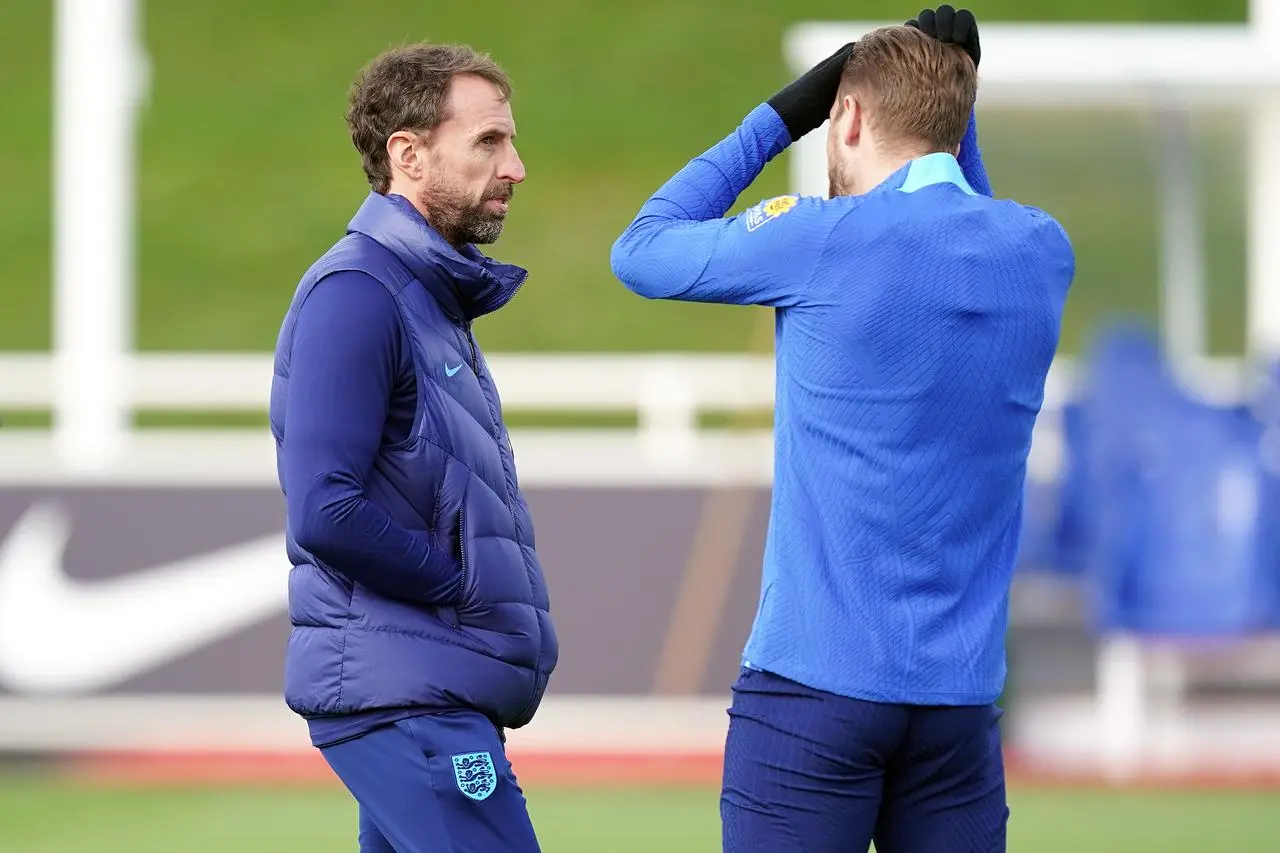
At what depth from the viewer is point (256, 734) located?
26.6ft

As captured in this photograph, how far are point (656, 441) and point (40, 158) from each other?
71.6 ft

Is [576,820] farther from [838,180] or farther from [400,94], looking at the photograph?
[838,180]

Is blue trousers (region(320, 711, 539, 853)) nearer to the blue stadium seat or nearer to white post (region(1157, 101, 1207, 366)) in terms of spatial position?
the blue stadium seat

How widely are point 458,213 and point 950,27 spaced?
745 millimetres

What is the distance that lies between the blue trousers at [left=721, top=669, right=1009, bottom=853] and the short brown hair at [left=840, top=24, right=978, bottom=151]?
726 millimetres

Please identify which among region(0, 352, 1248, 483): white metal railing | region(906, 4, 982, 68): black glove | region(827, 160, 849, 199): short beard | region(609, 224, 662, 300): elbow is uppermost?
region(906, 4, 982, 68): black glove

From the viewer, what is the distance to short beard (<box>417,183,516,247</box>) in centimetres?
288

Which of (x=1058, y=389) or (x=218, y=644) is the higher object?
(x=1058, y=389)

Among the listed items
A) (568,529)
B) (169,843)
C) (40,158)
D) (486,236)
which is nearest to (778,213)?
(486,236)

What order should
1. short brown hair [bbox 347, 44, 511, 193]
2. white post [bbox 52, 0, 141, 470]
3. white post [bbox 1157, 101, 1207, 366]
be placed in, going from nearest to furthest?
short brown hair [bbox 347, 44, 511, 193]
white post [bbox 52, 0, 141, 470]
white post [bbox 1157, 101, 1207, 366]

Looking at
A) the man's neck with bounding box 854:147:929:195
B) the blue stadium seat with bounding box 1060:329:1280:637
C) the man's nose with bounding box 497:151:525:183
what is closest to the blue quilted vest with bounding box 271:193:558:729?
the man's nose with bounding box 497:151:525:183

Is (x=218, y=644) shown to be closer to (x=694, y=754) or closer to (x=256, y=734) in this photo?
(x=256, y=734)

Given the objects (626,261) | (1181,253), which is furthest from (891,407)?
(1181,253)

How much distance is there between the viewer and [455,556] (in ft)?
9.10
